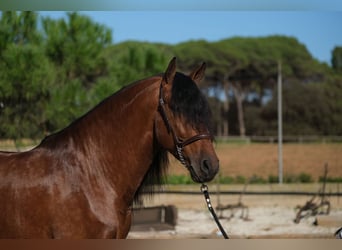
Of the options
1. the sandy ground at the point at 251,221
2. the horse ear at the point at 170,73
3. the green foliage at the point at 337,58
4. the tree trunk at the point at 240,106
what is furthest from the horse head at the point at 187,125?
the tree trunk at the point at 240,106

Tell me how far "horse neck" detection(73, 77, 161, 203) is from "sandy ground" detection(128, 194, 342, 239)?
4.32 metres

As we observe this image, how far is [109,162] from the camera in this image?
113 inches

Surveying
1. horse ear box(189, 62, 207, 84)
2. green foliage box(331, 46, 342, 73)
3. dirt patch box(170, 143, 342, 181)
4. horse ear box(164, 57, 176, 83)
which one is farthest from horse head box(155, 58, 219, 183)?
green foliage box(331, 46, 342, 73)

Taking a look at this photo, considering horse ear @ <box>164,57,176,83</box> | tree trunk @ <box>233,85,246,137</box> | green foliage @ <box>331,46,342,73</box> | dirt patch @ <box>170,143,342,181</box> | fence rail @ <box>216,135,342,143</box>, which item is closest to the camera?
horse ear @ <box>164,57,176,83</box>

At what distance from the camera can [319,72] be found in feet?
122

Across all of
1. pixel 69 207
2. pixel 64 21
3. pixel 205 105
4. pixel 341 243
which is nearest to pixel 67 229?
pixel 69 207

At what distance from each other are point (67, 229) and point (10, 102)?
8.09 meters

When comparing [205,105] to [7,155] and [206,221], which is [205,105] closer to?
[7,155]

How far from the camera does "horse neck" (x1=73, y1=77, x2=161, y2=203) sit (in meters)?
2.87

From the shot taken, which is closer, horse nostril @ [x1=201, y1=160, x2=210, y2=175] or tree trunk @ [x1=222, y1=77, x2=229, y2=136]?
horse nostril @ [x1=201, y1=160, x2=210, y2=175]

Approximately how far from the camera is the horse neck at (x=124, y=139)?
2.87m

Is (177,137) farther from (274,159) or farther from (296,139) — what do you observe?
(296,139)

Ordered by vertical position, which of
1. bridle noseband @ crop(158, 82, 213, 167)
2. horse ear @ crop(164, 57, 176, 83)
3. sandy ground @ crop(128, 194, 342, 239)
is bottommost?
sandy ground @ crop(128, 194, 342, 239)

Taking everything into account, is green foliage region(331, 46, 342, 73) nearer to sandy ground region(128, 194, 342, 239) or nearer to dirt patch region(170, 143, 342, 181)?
dirt patch region(170, 143, 342, 181)
